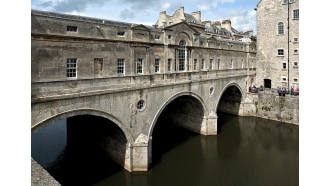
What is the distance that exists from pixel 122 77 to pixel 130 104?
1.88 meters

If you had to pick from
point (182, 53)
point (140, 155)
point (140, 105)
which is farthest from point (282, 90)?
point (140, 155)

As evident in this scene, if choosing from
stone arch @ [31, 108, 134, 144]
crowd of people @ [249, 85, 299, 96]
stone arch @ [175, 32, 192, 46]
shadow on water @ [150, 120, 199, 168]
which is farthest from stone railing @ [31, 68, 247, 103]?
crowd of people @ [249, 85, 299, 96]

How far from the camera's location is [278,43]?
32.7 metres

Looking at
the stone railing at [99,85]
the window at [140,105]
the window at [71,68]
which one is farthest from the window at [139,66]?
the window at [71,68]

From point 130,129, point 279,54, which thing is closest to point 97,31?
point 130,129

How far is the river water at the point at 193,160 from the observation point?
16219 millimetres

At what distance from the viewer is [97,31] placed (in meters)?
13.9

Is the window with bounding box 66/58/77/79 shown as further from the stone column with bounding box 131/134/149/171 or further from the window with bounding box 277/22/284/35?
the window with bounding box 277/22/284/35

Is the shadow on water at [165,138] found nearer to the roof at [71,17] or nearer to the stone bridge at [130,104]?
the stone bridge at [130,104]

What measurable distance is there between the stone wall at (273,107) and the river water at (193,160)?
74.2 inches

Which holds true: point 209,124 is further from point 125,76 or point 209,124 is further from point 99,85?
point 99,85

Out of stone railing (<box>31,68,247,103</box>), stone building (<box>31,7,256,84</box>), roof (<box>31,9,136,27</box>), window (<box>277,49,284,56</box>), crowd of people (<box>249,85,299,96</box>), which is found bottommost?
crowd of people (<box>249,85,299,96</box>)

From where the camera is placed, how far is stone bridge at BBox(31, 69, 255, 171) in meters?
12.4

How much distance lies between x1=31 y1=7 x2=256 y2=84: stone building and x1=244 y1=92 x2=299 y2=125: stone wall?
34.8ft
